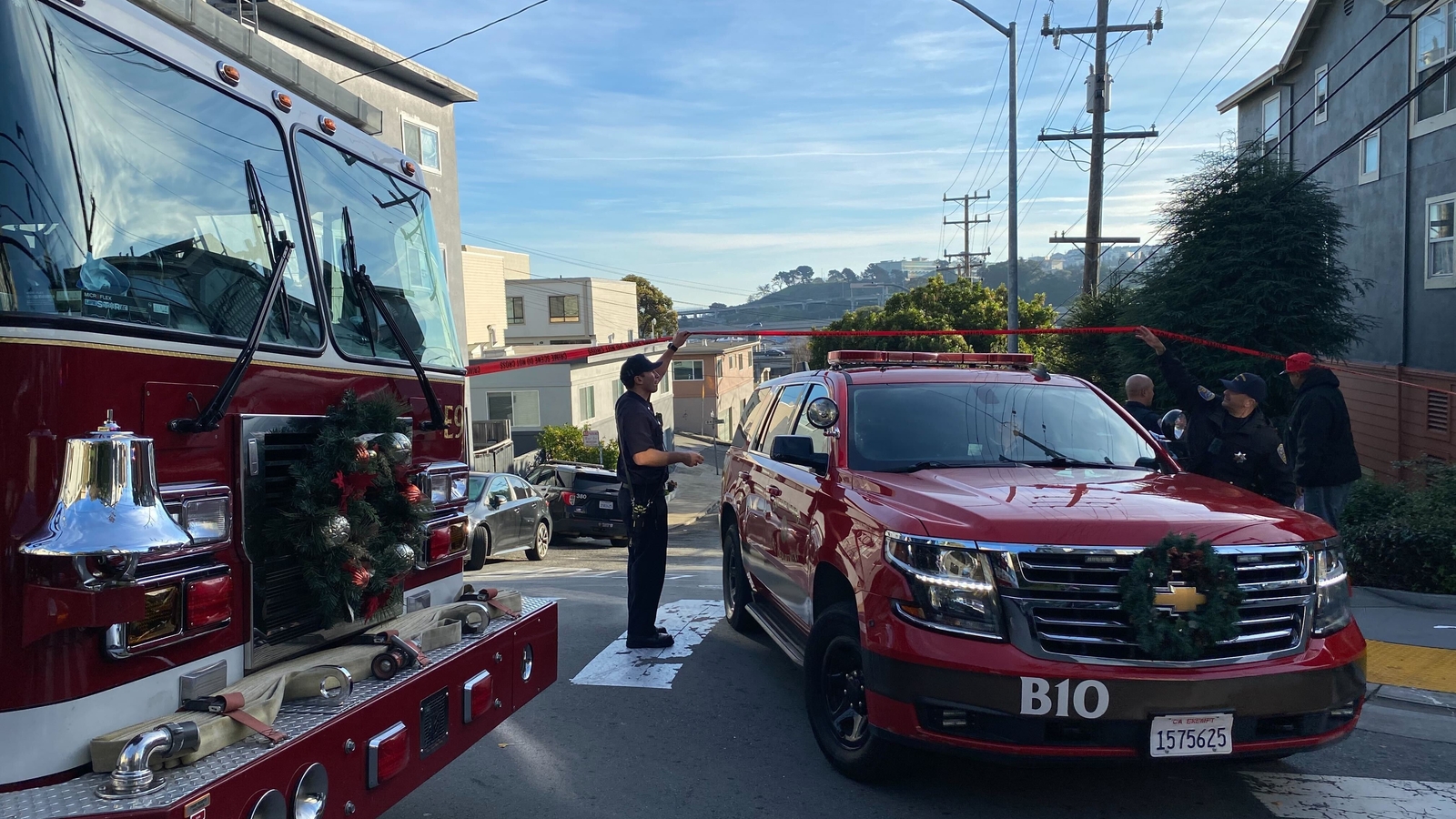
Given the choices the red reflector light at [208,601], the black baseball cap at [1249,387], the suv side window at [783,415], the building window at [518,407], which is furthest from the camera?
the building window at [518,407]

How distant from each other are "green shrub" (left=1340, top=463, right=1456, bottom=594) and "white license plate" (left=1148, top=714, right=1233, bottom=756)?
5.87 metres

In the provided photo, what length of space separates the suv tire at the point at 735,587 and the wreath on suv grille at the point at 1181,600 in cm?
340

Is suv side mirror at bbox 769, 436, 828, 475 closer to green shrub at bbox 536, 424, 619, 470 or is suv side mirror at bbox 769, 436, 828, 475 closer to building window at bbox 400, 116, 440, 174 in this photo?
building window at bbox 400, 116, 440, 174

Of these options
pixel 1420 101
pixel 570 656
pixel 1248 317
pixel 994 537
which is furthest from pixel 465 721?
pixel 1420 101

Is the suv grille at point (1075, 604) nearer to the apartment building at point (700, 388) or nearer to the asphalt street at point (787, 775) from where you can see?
the asphalt street at point (787, 775)

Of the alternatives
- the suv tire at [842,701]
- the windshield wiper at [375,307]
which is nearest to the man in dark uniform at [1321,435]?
the suv tire at [842,701]

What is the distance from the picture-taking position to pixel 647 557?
21.5 ft

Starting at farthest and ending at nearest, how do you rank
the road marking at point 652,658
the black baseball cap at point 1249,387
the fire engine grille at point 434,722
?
1. the black baseball cap at point 1249,387
2. the road marking at point 652,658
3. the fire engine grille at point 434,722

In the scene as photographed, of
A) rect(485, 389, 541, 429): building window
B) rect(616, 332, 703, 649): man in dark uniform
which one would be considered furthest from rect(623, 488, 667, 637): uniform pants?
rect(485, 389, 541, 429): building window

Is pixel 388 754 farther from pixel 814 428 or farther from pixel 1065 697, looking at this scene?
pixel 814 428

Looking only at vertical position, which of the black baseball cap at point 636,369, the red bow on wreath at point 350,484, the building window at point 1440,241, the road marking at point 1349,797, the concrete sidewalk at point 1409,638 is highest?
the building window at point 1440,241

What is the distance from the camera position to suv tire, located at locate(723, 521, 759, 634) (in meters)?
7.05

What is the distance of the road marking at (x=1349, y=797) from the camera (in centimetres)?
424

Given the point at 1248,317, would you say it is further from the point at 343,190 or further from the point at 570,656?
the point at 343,190
